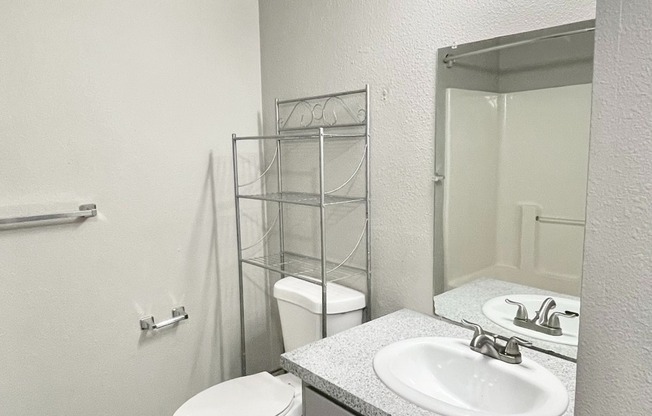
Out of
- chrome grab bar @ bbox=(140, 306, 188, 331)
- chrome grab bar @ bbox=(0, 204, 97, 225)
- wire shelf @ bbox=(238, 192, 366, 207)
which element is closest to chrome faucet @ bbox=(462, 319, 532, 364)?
wire shelf @ bbox=(238, 192, 366, 207)

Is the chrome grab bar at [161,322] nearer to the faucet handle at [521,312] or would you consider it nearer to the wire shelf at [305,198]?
the wire shelf at [305,198]

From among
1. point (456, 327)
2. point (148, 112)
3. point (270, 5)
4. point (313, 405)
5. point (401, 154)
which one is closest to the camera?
point (313, 405)

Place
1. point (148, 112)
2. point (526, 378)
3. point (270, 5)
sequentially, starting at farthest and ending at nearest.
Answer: point (270, 5) < point (148, 112) < point (526, 378)

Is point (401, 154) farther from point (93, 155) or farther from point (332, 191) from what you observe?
point (93, 155)

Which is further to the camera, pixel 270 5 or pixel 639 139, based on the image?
pixel 270 5

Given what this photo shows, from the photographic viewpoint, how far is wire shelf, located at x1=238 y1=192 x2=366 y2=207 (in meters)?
1.61

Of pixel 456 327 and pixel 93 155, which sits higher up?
pixel 93 155

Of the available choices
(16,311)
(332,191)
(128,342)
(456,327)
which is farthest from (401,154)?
(16,311)

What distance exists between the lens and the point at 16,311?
145cm

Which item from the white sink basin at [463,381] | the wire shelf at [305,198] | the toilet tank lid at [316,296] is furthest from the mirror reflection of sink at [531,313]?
the wire shelf at [305,198]

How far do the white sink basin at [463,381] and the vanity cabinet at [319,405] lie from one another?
12 centimetres

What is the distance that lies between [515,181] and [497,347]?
444mm

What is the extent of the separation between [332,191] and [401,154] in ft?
1.18

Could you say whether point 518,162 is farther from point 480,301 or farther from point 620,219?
point 620,219
